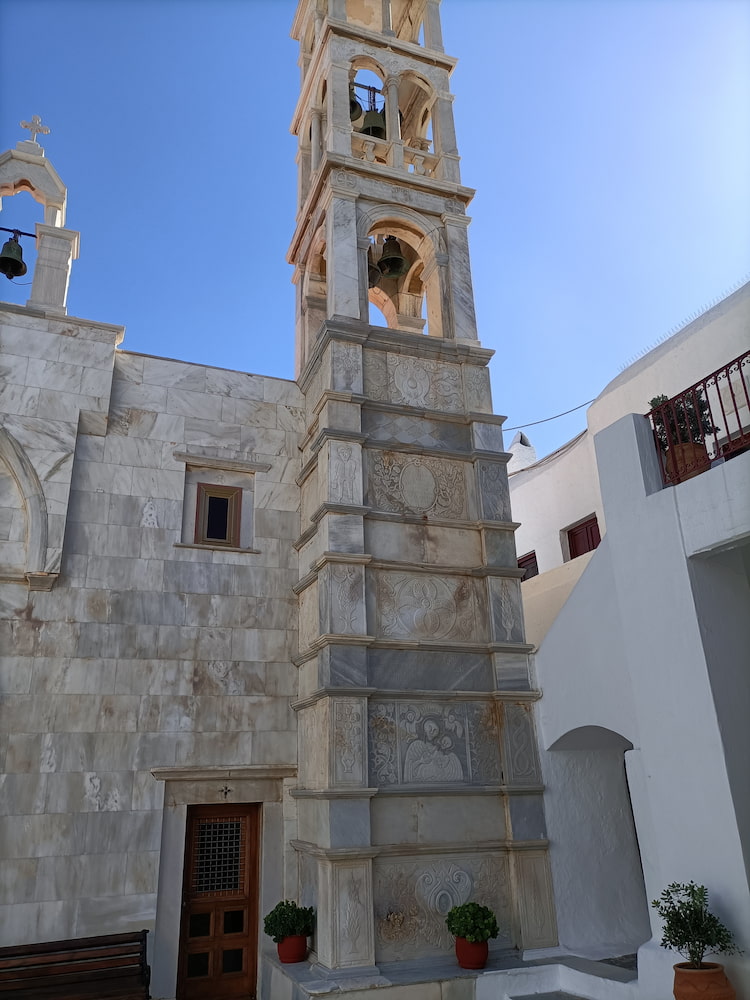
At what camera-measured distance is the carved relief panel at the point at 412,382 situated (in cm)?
1048

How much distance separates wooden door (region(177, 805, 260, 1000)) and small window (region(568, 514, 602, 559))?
8073 millimetres

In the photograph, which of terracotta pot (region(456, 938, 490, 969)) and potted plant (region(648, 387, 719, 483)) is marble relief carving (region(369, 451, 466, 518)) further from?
terracotta pot (region(456, 938, 490, 969))

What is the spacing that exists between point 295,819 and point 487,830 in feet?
7.67

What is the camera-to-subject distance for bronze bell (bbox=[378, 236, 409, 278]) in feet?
40.7

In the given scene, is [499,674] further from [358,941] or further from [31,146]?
[31,146]

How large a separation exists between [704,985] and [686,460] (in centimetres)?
455

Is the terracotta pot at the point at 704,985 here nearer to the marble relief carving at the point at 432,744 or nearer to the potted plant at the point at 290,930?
the marble relief carving at the point at 432,744

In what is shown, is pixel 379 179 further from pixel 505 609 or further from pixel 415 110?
pixel 505 609

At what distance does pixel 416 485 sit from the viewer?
1009 cm

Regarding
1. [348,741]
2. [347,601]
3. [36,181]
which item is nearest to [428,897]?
[348,741]

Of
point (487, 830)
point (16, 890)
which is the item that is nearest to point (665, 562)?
point (487, 830)

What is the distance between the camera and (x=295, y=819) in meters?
9.36

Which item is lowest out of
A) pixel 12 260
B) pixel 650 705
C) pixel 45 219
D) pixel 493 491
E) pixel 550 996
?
pixel 550 996

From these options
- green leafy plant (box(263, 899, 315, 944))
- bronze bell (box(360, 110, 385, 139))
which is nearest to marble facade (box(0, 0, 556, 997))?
green leafy plant (box(263, 899, 315, 944))
